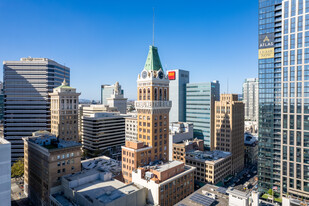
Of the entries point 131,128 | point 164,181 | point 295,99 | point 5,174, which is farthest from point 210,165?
point 5,174

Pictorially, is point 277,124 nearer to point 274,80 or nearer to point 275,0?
point 274,80

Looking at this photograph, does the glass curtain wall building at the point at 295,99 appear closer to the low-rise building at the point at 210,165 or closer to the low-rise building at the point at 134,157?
the low-rise building at the point at 210,165

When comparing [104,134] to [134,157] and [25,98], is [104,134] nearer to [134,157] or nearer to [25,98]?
[25,98]

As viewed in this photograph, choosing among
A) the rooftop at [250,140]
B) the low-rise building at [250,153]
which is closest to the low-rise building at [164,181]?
the low-rise building at [250,153]

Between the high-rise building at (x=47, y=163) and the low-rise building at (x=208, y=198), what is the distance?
166ft

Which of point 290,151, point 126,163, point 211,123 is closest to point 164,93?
point 126,163

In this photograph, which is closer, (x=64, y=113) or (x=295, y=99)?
(x=295, y=99)

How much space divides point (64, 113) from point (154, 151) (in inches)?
2681

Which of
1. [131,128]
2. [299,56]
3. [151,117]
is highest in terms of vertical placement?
[299,56]

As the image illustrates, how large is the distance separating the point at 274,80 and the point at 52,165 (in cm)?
11171

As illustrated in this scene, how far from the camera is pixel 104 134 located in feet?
554

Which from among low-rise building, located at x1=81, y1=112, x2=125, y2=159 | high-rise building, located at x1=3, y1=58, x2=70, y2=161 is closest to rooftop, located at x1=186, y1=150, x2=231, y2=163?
low-rise building, located at x1=81, y1=112, x2=125, y2=159

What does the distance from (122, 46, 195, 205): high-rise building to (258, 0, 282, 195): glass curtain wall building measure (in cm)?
4681

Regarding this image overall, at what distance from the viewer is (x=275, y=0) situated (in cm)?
10644
